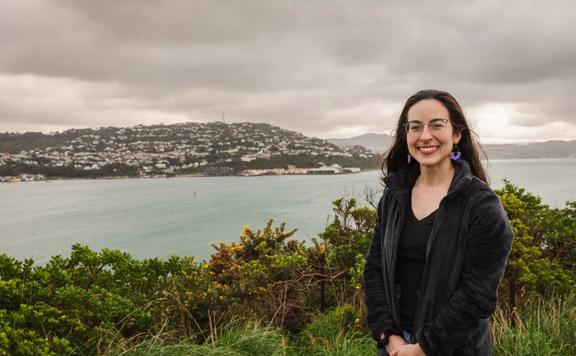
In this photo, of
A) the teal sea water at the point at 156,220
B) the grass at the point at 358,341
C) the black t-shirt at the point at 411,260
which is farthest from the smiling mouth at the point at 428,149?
the teal sea water at the point at 156,220

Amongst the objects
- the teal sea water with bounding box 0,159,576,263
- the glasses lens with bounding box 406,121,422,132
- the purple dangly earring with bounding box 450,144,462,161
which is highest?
the glasses lens with bounding box 406,121,422,132

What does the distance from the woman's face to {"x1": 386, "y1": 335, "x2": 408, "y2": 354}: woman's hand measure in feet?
2.66

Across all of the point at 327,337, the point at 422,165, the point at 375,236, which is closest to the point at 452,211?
the point at 422,165

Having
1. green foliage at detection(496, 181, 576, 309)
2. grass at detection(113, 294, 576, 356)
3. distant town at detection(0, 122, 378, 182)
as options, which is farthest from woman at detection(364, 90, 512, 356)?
distant town at detection(0, 122, 378, 182)

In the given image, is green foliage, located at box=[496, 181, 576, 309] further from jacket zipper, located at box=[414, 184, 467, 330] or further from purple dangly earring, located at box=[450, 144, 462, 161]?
jacket zipper, located at box=[414, 184, 467, 330]

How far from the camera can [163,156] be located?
414ft

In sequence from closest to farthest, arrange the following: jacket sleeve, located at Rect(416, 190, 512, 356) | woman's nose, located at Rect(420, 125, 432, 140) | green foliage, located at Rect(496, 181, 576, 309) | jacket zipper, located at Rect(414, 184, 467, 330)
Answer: jacket sleeve, located at Rect(416, 190, 512, 356), jacket zipper, located at Rect(414, 184, 467, 330), woman's nose, located at Rect(420, 125, 432, 140), green foliage, located at Rect(496, 181, 576, 309)

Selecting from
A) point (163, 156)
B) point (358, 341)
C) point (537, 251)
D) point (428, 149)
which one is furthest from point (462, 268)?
point (163, 156)

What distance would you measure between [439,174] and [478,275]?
19.8 inches

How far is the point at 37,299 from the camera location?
3051 millimetres

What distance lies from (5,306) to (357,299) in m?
3.42

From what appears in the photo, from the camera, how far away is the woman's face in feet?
5.80

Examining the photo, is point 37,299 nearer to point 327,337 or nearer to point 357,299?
point 327,337

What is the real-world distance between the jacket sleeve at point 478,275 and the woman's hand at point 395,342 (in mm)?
217
